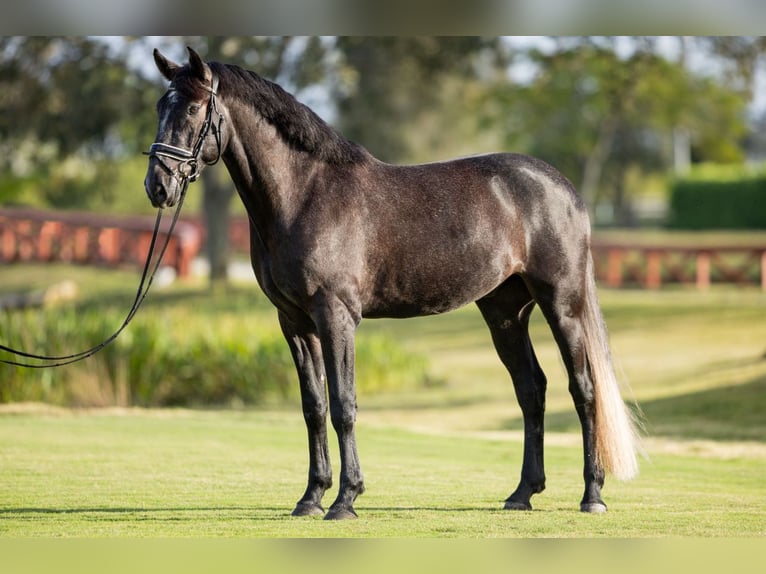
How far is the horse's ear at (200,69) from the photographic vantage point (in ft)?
18.4

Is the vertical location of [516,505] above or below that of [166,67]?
below

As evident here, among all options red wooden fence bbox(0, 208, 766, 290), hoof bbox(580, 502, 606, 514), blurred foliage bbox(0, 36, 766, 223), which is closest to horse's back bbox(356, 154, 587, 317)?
hoof bbox(580, 502, 606, 514)

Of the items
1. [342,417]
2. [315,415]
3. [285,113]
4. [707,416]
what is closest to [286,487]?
[315,415]

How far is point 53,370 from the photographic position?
42.0 feet

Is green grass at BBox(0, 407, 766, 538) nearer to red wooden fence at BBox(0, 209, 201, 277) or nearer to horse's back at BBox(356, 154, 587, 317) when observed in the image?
horse's back at BBox(356, 154, 587, 317)

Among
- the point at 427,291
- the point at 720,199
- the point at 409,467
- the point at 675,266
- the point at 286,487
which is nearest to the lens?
the point at 427,291

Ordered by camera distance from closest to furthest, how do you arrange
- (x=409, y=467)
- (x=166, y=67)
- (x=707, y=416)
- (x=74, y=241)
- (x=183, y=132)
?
(x=183, y=132), (x=166, y=67), (x=409, y=467), (x=707, y=416), (x=74, y=241)

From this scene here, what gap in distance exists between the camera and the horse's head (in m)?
5.62

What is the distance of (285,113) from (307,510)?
82.1 inches

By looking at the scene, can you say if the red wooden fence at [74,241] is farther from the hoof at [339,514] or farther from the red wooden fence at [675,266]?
the hoof at [339,514]

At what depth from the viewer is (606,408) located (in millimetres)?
6551

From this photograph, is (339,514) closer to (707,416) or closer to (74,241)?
(707,416)

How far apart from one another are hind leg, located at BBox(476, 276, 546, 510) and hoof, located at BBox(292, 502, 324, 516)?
4.16ft

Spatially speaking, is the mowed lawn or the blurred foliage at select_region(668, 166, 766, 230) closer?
the mowed lawn
